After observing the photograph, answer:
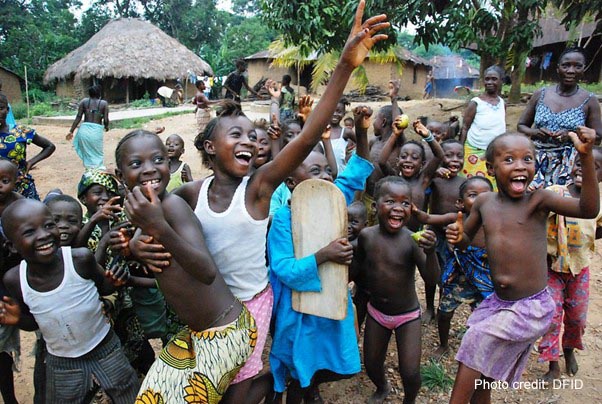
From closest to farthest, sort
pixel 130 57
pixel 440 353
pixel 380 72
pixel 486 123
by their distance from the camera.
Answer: pixel 440 353, pixel 486 123, pixel 380 72, pixel 130 57

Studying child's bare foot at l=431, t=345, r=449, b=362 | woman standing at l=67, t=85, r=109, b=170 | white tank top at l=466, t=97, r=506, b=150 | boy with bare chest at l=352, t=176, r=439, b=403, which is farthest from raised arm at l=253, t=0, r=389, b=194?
woman standing at l=67, t=85, r=109, b=170

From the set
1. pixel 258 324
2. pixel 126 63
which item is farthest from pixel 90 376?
pixel 126 63

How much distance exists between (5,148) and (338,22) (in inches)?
185

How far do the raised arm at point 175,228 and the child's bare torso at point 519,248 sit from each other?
1.41 meters

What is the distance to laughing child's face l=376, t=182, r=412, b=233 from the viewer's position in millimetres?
2549

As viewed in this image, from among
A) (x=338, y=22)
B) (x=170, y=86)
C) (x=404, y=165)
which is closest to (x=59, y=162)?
(x=338, y=22)

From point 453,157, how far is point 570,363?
1.69 m

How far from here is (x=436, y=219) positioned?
9.27ft

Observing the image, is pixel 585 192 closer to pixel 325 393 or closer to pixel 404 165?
pixel 404 165

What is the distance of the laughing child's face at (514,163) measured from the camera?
7.04 feet

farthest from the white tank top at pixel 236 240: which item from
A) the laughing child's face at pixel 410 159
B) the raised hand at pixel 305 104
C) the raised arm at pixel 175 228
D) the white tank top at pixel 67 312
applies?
the laughing child's face at pixel 410 159

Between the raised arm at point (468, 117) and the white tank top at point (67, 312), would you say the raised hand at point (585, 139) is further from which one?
the raised arm at point (468, 117)

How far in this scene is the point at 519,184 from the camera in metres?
2.17

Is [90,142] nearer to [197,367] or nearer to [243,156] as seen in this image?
[243,156]
